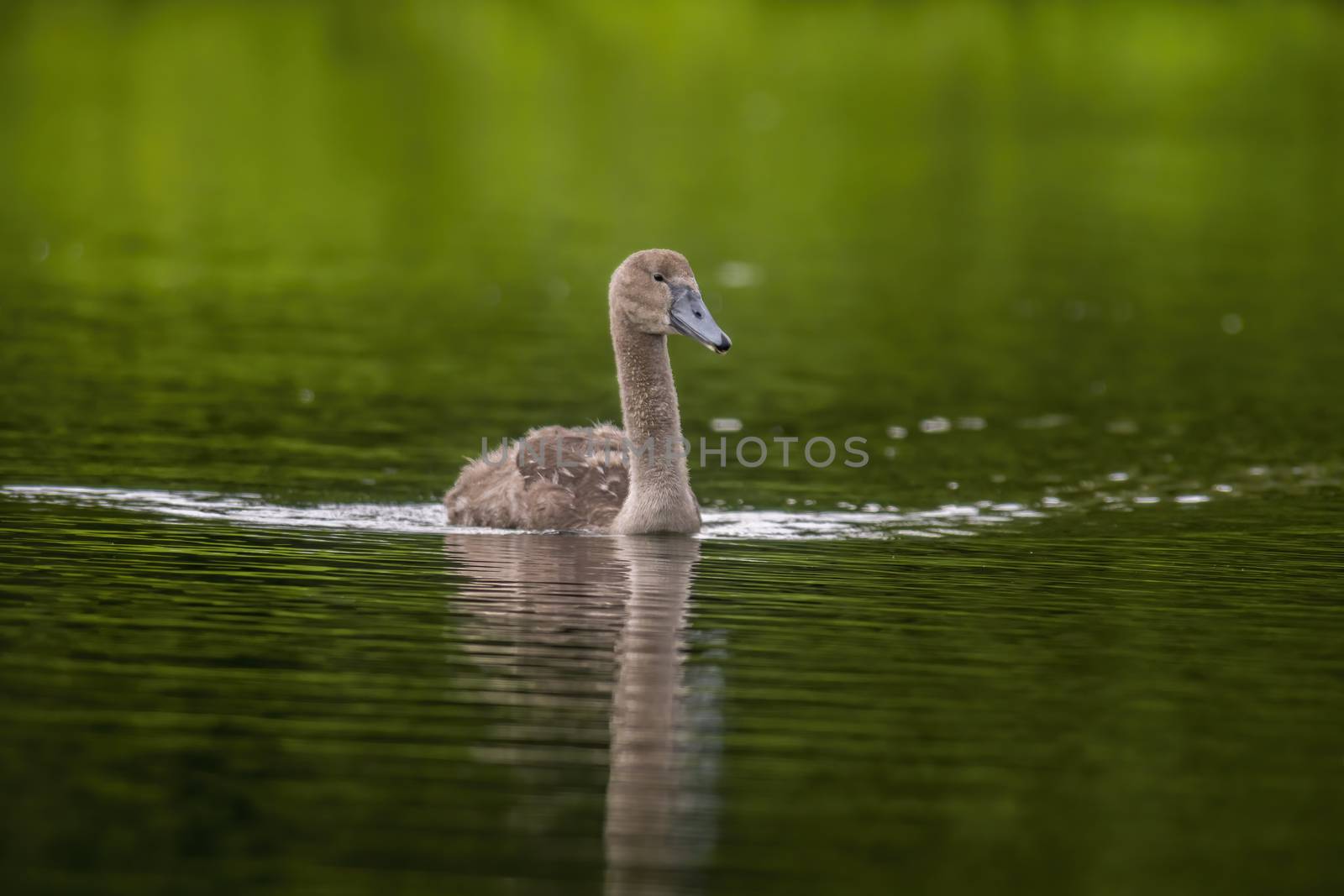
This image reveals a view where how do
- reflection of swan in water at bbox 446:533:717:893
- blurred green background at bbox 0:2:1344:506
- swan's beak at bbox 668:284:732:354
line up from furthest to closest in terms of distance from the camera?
blurred green background at bbox 0:2:1344:506 → swan's beak at bbox 668:284:732:354 → reflection of swan in water at bbox 446:533:717:893

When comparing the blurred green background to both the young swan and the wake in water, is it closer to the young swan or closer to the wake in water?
the wake in water

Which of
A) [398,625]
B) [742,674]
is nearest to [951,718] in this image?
[742,674]

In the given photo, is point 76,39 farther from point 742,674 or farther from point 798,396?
point 742,674

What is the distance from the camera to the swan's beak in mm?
14180

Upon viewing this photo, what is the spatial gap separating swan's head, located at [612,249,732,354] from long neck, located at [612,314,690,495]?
0.14m

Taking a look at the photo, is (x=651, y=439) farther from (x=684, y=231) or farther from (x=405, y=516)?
(x=684, y=231)

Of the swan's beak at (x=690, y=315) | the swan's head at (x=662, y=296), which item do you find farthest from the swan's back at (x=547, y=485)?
the swan's beak at (x=690, y=315)

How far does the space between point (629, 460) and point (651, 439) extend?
1.06 feet

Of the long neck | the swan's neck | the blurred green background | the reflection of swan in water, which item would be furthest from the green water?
the long neck

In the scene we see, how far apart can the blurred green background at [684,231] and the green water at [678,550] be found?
148 millimetres

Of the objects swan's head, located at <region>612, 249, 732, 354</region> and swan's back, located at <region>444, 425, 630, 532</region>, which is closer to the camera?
swan's head, located at <region>612, 249, 732, 354</region>

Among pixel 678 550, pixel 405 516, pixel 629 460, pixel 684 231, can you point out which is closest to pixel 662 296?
pixel 629 460

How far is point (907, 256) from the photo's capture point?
3550 cm

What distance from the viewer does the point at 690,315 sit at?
14305mm
